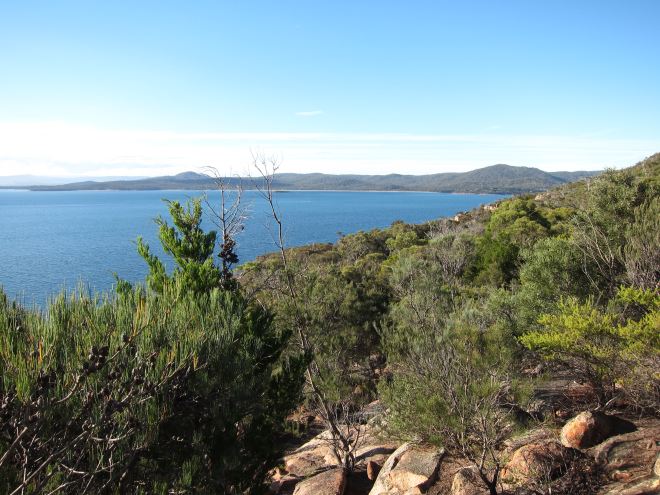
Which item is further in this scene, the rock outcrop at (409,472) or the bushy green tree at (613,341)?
the rock outcrop at (409,472)

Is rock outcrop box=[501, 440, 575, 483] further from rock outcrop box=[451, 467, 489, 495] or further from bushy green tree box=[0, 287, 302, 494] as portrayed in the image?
bushy green tree box=[0, 287, 302, 494]

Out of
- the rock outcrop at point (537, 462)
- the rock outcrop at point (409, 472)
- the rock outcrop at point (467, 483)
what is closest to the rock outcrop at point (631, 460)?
the rock outcrop at point (537, 462)

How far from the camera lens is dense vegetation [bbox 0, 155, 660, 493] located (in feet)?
14.9

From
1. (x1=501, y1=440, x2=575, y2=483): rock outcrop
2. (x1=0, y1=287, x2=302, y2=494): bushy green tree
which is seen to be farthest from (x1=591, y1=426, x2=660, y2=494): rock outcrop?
(x1=0, y1=287, x2=302, y2=494): bushy green tree

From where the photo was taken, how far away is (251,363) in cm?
789

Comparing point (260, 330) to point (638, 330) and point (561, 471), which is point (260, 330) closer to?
point (561, 471)

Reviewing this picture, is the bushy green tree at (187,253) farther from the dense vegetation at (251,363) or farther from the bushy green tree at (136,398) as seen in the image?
the bushy green tree at (136,398)

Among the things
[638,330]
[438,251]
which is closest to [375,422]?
[638,330]

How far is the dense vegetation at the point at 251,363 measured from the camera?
455 cm

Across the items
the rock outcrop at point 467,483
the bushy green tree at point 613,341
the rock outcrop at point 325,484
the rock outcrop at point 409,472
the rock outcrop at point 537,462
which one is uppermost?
the bushy green tree at point 613,341

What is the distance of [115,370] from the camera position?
447 cm

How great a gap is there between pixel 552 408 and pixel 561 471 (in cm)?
325

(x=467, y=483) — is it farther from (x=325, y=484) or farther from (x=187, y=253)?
(x=187, y=253)

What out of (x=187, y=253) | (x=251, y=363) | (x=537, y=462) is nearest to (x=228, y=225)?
(x=187, y=253)
